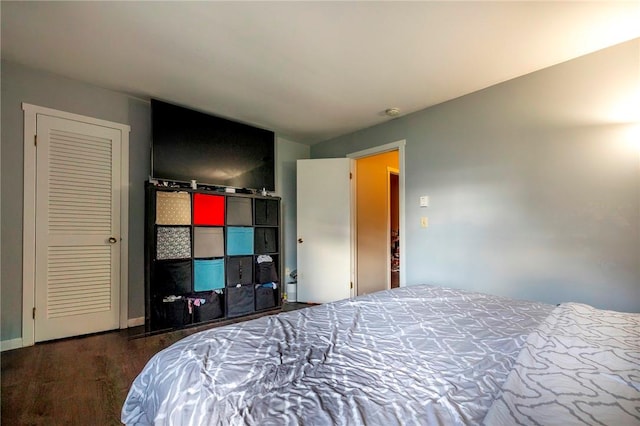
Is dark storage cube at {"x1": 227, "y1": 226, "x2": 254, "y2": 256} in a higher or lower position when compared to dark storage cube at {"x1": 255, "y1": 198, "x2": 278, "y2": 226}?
lower

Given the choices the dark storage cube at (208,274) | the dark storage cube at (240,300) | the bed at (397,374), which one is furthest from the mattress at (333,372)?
the dark storage cube at (240,300)

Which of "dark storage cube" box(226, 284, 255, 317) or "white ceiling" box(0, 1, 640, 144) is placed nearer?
"white ceiling" box(0, 1, 640, 144)

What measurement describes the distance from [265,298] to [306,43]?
104 inches

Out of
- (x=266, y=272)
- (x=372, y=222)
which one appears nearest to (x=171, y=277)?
(x=266, y=272)

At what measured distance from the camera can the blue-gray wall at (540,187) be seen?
1.84 m

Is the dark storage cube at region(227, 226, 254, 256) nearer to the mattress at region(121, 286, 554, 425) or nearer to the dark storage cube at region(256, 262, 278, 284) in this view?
the dark storage cube at region(256, 262, 278, 284)

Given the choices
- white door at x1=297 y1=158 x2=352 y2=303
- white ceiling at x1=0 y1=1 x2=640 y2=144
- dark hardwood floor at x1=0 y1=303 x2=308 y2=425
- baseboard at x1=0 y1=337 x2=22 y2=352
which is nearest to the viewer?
dark hardwood floor at x1=0 y1=303 x2=308 y2=425

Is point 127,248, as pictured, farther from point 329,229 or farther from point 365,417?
point 365,417

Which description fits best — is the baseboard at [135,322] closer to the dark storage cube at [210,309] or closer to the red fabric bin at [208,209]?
the dark storage cube at [210,309]

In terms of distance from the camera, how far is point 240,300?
3053mm

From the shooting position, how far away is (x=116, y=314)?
2.67m

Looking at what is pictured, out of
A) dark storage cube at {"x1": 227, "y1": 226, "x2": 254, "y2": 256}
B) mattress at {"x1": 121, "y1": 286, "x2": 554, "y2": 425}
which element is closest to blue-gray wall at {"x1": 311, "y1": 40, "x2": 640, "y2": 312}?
mattress at {"x1": 121, "y1": 286, "x2": 554, "y2": 425}

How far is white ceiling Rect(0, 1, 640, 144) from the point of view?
1.63 metres

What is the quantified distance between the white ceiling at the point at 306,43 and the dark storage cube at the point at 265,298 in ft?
7.09
